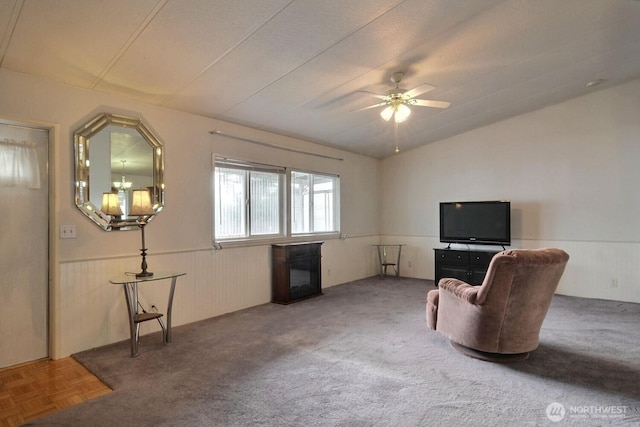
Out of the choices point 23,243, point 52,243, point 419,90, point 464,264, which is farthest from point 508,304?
point 23,243

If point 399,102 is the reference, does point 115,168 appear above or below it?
below

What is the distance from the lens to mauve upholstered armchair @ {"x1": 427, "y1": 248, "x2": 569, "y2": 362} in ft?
8.55

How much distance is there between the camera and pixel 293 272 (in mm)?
4938

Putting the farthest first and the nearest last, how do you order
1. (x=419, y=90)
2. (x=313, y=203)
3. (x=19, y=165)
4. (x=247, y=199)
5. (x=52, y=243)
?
1. (x=313, y=203)
2. (x=247, y=199)
3. (x=419, y=90)
4. (x=52, y=243)
5. (x=19, y=165)

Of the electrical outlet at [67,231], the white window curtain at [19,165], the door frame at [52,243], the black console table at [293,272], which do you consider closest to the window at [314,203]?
the black console table at [293,272]

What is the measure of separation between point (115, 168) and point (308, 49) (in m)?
2.20

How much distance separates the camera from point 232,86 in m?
3.48

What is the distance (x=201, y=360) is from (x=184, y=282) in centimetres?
125

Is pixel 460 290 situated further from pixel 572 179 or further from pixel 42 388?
pixel 572 179

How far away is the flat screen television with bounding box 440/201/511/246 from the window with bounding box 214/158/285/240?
292 cm

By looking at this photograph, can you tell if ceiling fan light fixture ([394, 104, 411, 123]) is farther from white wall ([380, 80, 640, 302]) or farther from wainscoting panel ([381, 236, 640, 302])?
wainscoting panel ([381, 236, 640, 302])

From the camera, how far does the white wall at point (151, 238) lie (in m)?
3.03

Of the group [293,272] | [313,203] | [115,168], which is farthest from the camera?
[313,203]

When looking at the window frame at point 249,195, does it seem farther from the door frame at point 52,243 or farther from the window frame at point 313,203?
the door frame at point 52,243
